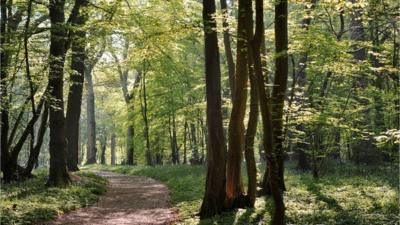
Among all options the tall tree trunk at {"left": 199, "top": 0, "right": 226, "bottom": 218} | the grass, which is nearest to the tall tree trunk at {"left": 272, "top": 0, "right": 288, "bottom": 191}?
the tall tree trunk at {"left": 199, "top": 0, "right": 226, "bottom": 218}

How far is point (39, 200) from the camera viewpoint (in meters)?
11.8

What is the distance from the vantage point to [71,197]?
13.2 meters

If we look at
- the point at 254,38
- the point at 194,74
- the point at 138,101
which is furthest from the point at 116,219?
the point at 138,101

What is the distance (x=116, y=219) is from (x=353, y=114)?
905 cm

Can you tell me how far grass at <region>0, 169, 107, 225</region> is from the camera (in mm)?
9844

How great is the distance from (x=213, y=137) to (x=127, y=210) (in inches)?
161

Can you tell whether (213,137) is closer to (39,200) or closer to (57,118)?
(39,200)

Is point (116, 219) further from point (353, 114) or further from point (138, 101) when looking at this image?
point (138, 101)

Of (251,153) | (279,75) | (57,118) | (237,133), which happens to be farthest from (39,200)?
(279,75)

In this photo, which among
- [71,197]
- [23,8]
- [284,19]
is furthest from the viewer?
[23,8]

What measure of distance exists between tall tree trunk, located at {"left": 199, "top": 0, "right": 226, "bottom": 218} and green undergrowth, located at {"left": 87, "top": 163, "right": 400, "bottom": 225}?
43cm

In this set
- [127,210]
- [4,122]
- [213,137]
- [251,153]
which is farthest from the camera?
[4,122]

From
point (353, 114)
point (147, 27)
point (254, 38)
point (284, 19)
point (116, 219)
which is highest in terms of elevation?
point (147, 27)

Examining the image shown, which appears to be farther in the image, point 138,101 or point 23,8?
point 138,101
